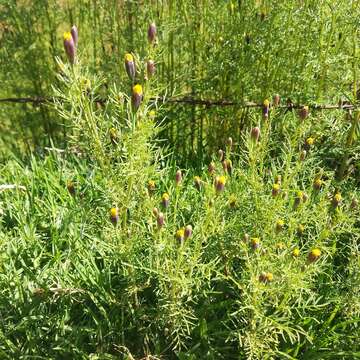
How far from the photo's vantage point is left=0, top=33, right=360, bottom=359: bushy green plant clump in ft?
5.39

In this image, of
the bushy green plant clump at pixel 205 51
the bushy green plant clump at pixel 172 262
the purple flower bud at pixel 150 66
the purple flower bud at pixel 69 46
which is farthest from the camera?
the bushy green plant clump at pixel 205 51

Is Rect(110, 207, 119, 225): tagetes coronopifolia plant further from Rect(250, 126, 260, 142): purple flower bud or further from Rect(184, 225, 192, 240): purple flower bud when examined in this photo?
Rect(250, 126, 260, 142): purple flower bud

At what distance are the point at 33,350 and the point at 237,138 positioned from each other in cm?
176

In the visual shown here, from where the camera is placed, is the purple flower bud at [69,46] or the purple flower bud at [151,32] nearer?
the purple flower bud at [69,46]

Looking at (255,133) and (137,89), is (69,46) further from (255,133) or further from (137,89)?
(255,133)

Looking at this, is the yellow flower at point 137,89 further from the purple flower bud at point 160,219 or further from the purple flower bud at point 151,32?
the purple flower bud at point 160,219

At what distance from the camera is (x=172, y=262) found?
1.65 meters

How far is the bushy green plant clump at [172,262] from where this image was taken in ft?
5.39

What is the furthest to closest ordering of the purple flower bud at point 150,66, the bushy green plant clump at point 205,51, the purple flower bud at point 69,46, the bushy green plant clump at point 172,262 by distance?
the bushy green plant clump at point 205,51 < the bushy green plant clump at point 172,262 < the purple flower bud at point 150,66 < the purple flower bud at point 69,46

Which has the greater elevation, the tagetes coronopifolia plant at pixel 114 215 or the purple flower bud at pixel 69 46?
the purple flower bud at pixel 69 46

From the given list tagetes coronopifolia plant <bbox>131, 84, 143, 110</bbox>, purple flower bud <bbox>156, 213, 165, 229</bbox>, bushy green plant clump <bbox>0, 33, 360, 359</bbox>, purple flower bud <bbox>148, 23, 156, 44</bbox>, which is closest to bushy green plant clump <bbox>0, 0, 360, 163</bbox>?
bushy green plant clump <bbox>0, 33, 360, 359</bbox>

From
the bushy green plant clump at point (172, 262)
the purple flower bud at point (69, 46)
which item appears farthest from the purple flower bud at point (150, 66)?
the purple flower bud at point (69, 46)

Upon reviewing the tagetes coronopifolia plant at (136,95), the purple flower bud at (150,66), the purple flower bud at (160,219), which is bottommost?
the purple flower bud at (160,219)

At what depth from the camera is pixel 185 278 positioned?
1.71 m
